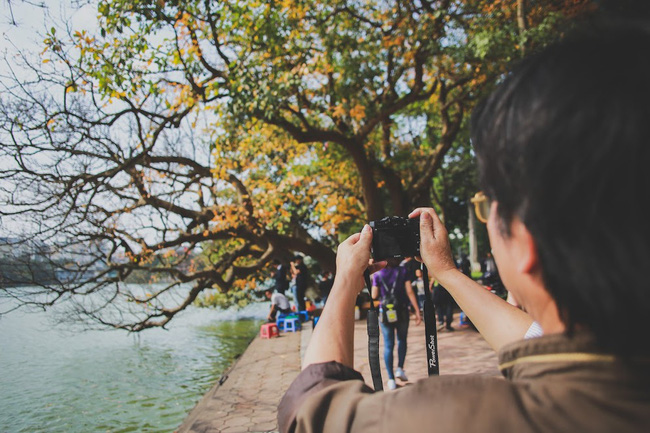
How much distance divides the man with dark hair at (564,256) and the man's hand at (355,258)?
30 centimetres

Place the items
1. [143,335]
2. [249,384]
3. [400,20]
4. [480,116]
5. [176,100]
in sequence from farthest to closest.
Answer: [143,335] < [400,20] < [176,100] < [249,384] < [480,116]

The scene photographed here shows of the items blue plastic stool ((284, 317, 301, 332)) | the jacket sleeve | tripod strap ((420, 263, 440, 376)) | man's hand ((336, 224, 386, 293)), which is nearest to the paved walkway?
blue plastic stool ((284, 317, 301, 332))

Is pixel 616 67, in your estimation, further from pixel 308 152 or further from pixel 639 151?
pixel 308 152

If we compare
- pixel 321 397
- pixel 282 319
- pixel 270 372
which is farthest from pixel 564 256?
pixel 282 319

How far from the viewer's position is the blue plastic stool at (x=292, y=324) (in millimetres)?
12500

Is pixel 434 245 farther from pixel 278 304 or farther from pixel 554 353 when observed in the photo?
pixel 278 304

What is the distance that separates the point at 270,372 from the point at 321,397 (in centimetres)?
757

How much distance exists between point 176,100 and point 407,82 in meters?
7.24

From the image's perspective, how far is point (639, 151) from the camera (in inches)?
25.2

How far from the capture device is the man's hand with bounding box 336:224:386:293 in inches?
42.6

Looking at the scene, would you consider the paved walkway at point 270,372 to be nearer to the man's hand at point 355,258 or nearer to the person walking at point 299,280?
the person walking at point 299,280

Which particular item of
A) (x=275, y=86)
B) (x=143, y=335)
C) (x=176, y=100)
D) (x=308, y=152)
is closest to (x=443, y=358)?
(x=275, y=86)

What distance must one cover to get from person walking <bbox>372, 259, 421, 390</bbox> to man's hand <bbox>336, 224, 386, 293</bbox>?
188 inches

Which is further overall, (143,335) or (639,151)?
(143,335)
